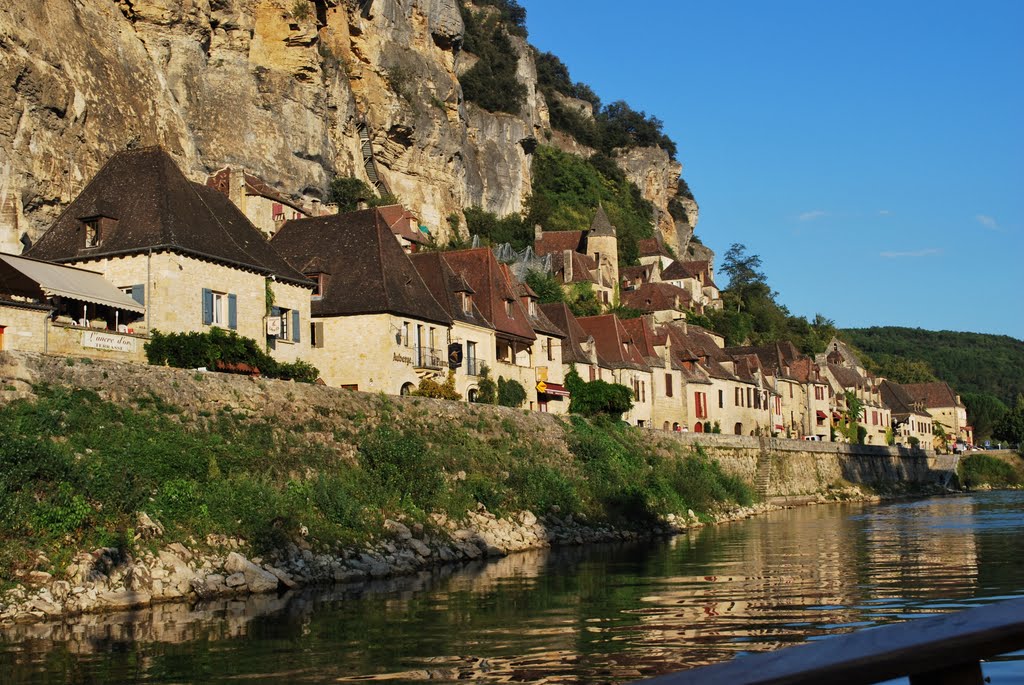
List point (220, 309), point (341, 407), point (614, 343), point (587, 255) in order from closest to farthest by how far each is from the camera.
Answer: point (341, 407), point (220, 309), point (614, 343), point (587, 255)

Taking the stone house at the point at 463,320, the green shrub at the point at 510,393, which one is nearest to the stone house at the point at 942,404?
the green shrub at the point at 510,393

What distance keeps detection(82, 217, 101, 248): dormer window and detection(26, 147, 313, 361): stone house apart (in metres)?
0.04

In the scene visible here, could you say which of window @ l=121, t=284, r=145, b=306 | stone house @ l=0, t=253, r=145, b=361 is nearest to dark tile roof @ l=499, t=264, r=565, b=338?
window @ l=121, t=284, r=145, b=306

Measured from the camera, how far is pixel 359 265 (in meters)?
46.6

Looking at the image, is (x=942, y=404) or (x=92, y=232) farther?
(x=942, y=404)

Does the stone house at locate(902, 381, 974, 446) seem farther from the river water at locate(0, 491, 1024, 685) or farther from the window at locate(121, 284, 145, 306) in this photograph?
the window at locate(121, 284, 145, 306)

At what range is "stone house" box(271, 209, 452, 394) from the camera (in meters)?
44.7

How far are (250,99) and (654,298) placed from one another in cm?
4933

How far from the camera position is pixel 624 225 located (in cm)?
13150

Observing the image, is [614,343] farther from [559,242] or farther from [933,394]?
[933,394]

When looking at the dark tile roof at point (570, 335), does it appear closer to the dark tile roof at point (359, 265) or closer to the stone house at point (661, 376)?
the stone house at point (661, 376)

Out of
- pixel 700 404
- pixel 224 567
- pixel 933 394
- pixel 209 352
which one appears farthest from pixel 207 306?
pixel 933 394

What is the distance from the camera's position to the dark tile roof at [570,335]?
6397cm

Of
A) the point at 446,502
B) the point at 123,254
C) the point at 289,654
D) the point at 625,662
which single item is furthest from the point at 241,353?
the point at 625,662
